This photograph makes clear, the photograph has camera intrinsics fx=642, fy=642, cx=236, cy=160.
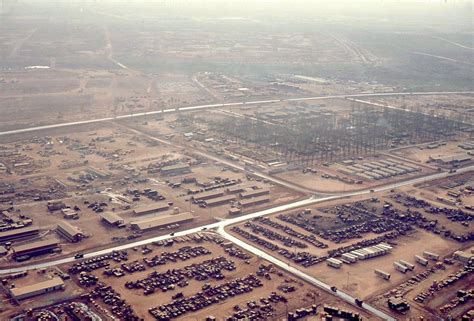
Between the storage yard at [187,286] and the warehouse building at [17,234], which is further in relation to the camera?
the warehouse building at [17,234]

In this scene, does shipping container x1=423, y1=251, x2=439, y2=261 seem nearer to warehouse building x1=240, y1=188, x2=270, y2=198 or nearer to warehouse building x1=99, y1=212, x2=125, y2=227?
warehouse building x1=240, y1=188, x2=270, y2=198

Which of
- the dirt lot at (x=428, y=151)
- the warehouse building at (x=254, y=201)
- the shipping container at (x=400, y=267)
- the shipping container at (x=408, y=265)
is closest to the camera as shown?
the shipping container at (x=400, y=267)

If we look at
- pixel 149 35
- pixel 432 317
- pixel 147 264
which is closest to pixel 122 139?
pixel 147 264

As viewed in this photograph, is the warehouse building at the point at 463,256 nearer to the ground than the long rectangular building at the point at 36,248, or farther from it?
farther from it

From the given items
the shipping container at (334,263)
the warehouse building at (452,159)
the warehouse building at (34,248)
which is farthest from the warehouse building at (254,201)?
the warehouse building at (452,159)

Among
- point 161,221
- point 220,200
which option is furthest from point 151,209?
point 220,200

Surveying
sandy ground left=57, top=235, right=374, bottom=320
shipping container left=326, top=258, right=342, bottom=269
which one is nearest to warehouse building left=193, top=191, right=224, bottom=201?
sandy ground left=57, top=235, right=374, bottom=320

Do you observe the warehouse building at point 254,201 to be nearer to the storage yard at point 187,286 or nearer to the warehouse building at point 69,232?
the storage yard at point 187,286
